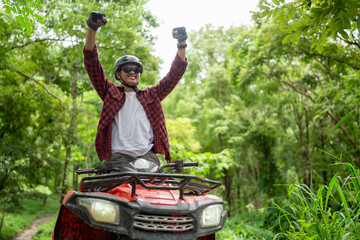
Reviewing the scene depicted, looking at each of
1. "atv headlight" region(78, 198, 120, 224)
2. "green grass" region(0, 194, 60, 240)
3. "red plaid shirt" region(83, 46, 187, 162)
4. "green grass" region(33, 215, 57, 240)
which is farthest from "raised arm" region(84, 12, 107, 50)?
"green grass" region(33, 215, 57, 240)

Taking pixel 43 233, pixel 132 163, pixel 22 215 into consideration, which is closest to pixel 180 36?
pixel 132 163

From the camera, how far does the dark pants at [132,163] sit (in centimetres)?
271

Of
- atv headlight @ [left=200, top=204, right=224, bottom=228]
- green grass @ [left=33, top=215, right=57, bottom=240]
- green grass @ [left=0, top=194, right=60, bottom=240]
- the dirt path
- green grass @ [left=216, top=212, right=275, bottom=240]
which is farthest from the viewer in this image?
the dirt path

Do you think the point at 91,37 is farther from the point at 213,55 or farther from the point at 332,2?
the point at 213,55

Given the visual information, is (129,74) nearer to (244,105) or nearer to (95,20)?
(95,20)

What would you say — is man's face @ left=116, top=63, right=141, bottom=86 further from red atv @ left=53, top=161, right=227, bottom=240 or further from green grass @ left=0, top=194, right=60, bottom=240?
green grass @ left=0, top=194, right=60, bottom=240

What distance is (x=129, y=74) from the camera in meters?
3.23

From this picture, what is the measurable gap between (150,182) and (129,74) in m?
1.25

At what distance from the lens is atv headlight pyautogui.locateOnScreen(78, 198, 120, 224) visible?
6.57 feet

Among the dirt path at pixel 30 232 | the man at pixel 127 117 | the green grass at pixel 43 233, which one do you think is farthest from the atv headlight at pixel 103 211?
the dirt path at pixel 30 232

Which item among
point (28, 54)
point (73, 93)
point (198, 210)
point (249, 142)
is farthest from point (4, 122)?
point (249, 142)

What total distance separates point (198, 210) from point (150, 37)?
32.5 ft

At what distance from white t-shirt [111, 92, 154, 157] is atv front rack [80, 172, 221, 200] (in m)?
0.44

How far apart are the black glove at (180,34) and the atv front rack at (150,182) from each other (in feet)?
4.59
